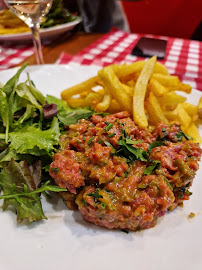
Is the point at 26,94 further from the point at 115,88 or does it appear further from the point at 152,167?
the point at 152,167

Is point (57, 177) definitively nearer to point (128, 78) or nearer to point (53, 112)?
point (53, 112)

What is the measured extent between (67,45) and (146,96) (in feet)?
8.83

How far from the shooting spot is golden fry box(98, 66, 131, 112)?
2252 mm

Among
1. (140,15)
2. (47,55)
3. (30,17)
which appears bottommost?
(140,15)

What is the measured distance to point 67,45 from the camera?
4.60 meters

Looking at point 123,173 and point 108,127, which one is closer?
point 123,173

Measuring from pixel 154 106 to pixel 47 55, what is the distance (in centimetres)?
255

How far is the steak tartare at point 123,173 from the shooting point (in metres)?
1.48

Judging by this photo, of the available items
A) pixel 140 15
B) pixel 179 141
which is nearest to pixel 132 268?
pixel 179 141

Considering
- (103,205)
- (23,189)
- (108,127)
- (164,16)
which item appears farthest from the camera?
(164,16)

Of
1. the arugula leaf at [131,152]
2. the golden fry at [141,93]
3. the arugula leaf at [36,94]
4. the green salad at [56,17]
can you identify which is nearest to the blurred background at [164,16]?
the green salad at [56,17]

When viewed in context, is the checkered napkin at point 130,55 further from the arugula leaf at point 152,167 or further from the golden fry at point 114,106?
the arugula leaf at point 152,167

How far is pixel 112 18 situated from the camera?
5.97m

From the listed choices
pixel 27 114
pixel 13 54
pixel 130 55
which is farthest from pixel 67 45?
pixel 27 114
